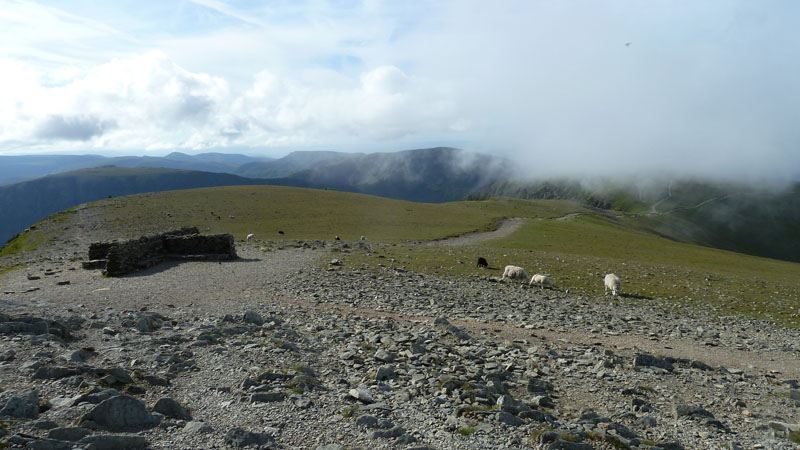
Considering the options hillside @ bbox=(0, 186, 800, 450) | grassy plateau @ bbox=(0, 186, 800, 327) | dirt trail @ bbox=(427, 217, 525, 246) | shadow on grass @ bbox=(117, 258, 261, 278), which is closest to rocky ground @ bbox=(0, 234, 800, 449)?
hillside @ bbox=(0, 186, 800, 450)

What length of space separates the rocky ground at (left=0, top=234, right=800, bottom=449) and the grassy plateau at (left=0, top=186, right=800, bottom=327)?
25.3 ft

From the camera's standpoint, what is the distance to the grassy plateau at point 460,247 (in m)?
30.0

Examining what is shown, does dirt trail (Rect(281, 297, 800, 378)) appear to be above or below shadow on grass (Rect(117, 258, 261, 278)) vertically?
above

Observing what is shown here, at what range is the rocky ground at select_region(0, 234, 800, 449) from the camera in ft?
28.7

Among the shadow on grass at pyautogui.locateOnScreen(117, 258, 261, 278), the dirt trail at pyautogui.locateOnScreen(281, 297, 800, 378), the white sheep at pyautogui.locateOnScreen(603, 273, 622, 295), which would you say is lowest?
the shadow on grass at pyautogui.locateOnScreen(117, 258, 261, 278)

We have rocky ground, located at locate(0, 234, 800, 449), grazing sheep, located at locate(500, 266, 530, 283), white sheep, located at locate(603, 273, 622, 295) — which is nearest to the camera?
rocky ground, located at locate(0, 234, 800, 449)

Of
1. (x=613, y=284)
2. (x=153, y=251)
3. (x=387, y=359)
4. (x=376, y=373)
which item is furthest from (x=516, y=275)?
(x=153, y=251)

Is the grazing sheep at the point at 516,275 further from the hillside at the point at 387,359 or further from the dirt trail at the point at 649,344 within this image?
the dirt trail at the point at 649,344

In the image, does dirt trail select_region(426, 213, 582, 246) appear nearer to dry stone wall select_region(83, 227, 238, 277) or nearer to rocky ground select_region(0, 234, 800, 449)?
dry stone wall select_region(83, 227, 238, 277)

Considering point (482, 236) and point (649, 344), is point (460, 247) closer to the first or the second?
point (482, 236)

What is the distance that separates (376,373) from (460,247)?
112 feet

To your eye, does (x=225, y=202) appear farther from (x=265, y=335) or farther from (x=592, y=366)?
(x=592, y=366)

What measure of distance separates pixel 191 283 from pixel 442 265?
57.4 feet

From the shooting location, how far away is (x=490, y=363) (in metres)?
13.7
